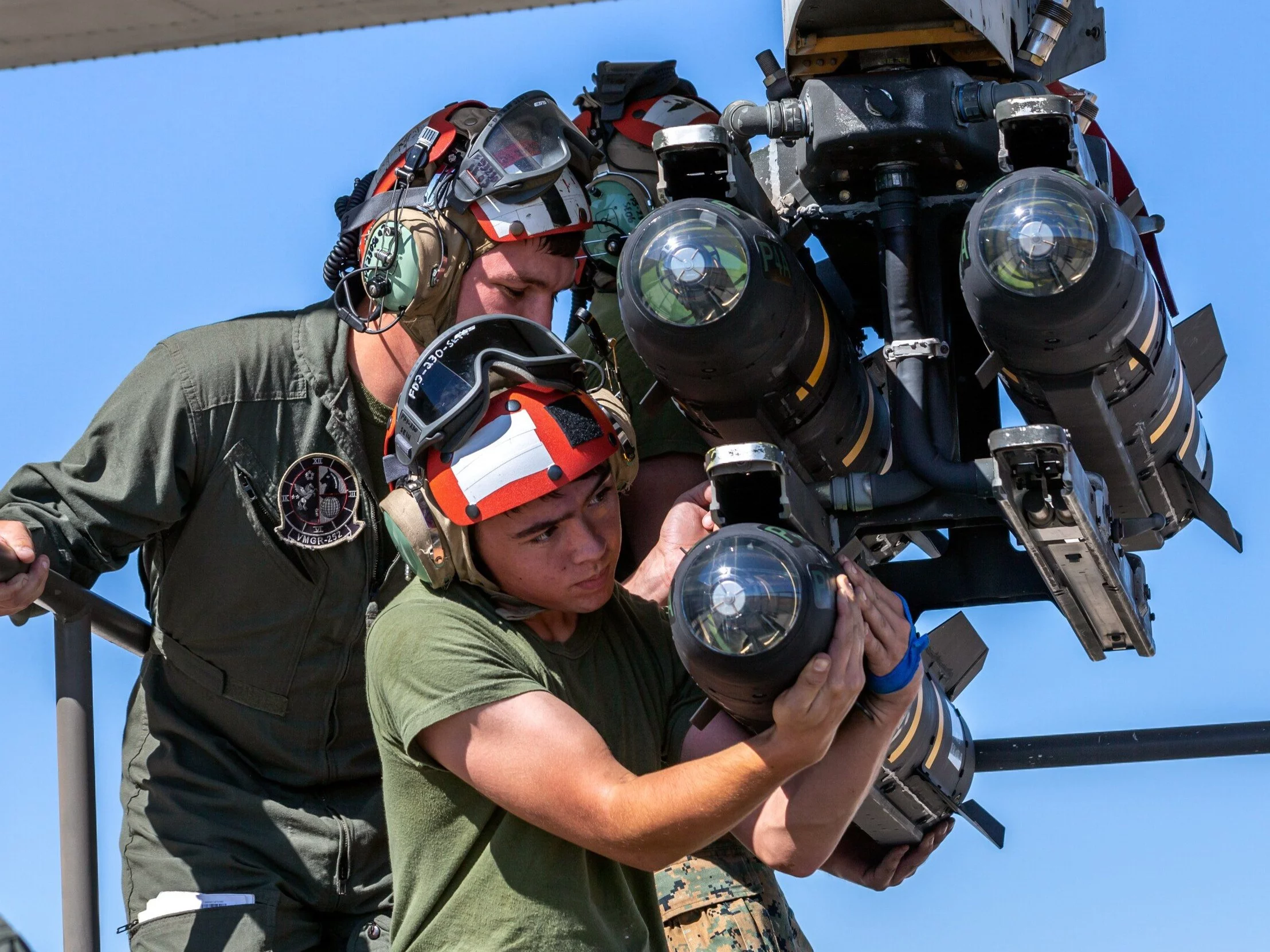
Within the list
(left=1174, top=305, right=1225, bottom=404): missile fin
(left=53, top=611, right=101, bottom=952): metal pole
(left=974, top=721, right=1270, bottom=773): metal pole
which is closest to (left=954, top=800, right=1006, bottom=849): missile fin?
(left=974, top=721, right=1270, bottom=773): metal pole

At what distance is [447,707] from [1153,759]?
8.14ft

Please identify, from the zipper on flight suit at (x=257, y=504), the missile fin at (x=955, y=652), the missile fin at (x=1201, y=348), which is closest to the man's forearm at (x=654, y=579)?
the zipper on flight suit at (x=257, y=504)

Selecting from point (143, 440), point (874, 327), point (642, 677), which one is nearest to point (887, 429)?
point (874, 327)

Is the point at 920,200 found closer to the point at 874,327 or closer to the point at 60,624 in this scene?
the point at 874,327

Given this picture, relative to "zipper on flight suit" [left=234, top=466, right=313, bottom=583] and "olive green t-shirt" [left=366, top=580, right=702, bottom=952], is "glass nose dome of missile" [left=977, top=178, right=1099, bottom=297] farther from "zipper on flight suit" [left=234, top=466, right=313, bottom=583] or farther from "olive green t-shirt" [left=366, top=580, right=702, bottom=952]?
"zipper on flight suit" [left=234, top=466, right=313, bottom=583]

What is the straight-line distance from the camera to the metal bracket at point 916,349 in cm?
395

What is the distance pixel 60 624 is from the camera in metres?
4.05

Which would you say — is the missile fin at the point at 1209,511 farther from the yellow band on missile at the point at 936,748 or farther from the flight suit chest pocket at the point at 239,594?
the flight suit chest pocket at the point at 239,594

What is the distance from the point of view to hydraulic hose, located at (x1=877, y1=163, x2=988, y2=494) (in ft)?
12.8

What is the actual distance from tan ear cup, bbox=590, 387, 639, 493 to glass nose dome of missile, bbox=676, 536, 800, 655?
0.47 meters

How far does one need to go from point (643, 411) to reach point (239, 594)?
101cm

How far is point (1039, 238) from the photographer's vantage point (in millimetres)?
3443

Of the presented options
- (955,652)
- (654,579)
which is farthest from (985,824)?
(654,579)

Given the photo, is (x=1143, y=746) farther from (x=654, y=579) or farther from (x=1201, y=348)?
(x=654, y=579)
